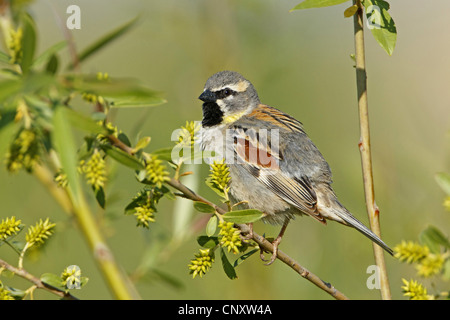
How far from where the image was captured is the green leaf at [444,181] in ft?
3.63

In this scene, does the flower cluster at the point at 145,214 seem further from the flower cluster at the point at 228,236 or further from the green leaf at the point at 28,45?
the green leaf at the point at 28,45

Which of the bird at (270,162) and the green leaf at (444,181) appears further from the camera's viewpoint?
the bird at (270,162)

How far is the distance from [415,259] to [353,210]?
1664mm

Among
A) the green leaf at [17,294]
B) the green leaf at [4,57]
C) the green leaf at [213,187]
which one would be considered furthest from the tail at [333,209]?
the green leaf at [4,57]

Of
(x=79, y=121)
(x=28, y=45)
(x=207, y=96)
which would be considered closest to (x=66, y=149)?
(x=79, y=121)

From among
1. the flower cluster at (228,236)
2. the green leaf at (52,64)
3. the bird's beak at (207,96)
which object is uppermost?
the bird's beak at (207,96)

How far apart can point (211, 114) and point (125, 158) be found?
166cm

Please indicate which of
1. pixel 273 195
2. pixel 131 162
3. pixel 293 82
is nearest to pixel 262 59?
pixel 273 195

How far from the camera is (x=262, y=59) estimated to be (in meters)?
2.93

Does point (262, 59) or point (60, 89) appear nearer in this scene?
point (60, 89)

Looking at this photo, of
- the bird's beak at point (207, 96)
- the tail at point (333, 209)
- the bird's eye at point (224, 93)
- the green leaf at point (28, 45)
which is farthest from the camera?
the bird's eye at point (224, 93)

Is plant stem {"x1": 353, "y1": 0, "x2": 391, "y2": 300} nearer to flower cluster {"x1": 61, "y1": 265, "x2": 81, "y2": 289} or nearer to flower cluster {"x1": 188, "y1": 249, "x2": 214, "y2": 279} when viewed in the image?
flower cluster {"x1": 188, "y1": 249, "x2": 214, "y2": 279}

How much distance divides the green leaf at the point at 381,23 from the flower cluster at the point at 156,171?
0.65 meters
